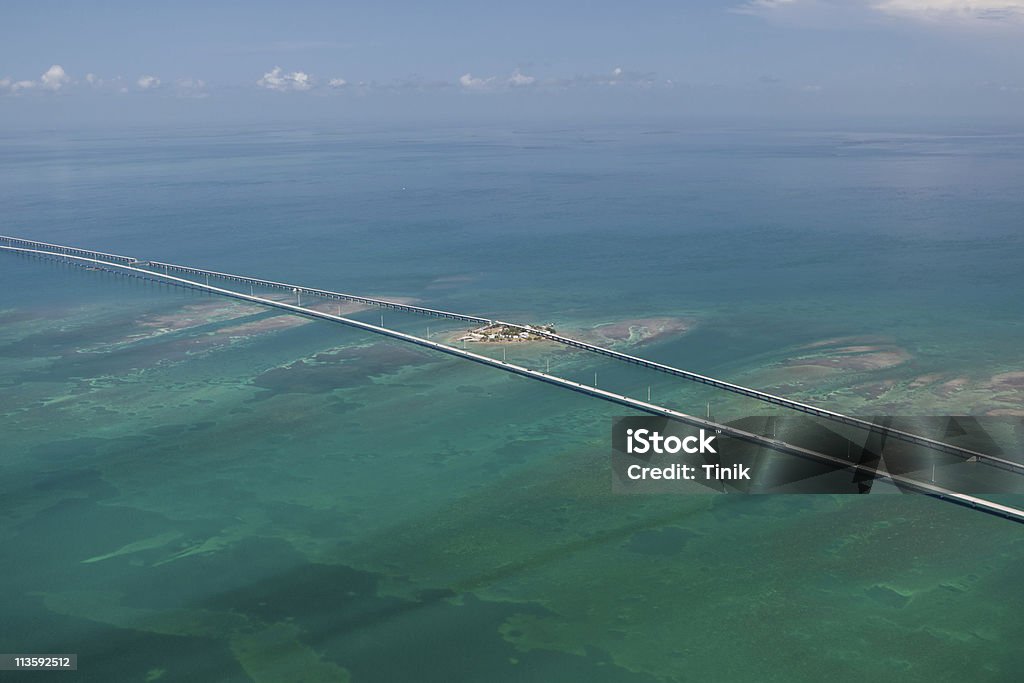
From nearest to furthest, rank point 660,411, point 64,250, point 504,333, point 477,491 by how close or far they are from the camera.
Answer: point 477,491
point 660,411
point 504,333
point 64,250

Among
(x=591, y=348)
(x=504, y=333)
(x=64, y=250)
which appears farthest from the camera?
(x=64, y=250)

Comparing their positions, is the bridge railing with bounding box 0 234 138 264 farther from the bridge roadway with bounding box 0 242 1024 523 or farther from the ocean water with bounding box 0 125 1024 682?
the bridge roadway with bounding box 0 242 1024 523

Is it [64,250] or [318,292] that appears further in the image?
[64,250]

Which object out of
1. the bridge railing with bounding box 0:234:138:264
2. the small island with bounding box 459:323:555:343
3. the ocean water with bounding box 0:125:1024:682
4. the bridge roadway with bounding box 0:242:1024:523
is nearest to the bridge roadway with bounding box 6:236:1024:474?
the bridge railing with bounding box 0:234:138:264

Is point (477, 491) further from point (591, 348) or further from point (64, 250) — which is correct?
point (64, 250)

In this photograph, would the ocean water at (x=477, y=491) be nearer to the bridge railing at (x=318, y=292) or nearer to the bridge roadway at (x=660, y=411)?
the bridge roadway at (x=660, y=411)

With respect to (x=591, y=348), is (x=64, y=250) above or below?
above

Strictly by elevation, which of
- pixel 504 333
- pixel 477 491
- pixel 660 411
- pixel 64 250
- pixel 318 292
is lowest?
pixel 477 491

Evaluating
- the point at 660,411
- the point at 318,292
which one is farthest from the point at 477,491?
the point at 318,292

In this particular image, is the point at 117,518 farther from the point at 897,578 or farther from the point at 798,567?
the point at 897,578
